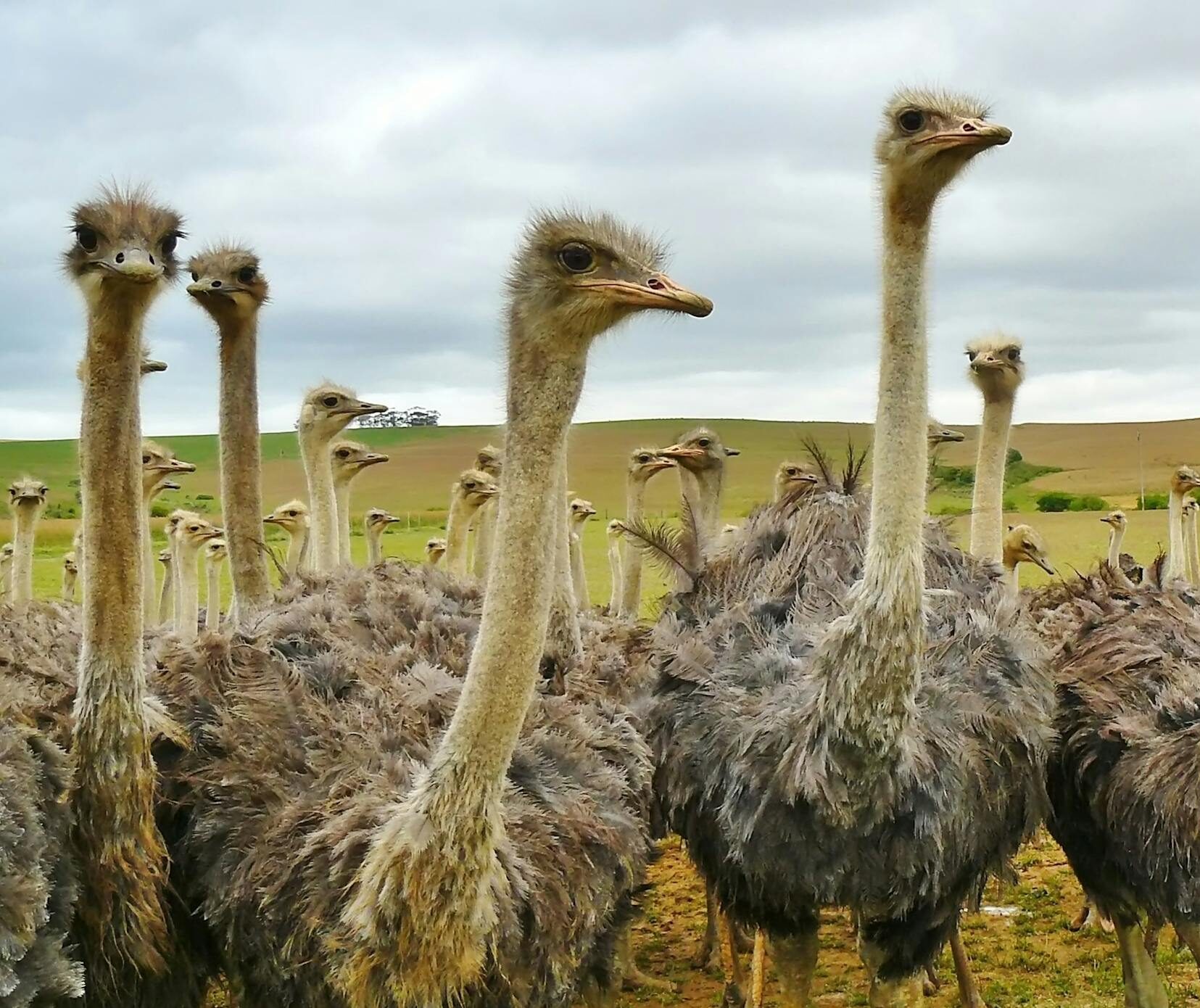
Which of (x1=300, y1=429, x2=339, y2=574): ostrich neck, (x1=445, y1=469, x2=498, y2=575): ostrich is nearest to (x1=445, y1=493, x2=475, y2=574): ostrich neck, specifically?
(x1=445, y1=469, x2=498, y2=575): ostrich

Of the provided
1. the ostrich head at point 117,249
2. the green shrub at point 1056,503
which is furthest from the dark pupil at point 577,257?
the green shrub at point 1056,503

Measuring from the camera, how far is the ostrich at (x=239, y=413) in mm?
5453

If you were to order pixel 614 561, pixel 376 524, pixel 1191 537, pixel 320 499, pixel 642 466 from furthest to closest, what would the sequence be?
pixel 614 561
pixel 1191 537
pixel 376 524
pixel 642 466
pixel 320 499

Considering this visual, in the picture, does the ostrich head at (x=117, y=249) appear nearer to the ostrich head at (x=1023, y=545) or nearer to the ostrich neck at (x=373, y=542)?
the ostrich head at (x=1023, y=545)

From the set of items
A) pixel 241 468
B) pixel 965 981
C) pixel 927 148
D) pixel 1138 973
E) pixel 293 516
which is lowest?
pixel 965 981

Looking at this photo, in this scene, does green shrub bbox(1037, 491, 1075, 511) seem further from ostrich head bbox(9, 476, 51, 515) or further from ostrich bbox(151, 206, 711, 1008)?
ostrich bbox(151, 206, 711, 1008)

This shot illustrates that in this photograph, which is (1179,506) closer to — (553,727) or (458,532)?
(458,532)

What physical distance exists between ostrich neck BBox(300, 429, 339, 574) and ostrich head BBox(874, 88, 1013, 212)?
3.26 metres

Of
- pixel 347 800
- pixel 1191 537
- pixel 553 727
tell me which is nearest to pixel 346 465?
pixel 553 727

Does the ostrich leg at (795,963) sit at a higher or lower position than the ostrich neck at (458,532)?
lower

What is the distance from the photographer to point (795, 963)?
4691mm

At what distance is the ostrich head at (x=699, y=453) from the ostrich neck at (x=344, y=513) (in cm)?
186

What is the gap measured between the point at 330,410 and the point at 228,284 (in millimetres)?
1849

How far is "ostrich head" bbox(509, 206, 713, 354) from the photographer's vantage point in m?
3.02
